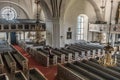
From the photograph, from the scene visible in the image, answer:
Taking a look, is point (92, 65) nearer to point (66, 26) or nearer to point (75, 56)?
point (75, 56)

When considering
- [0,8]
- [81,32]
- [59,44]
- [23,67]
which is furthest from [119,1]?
[0,8]

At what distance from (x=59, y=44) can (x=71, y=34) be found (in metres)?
4.73

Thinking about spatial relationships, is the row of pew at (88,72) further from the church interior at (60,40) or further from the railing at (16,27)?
the railing at (16,27)

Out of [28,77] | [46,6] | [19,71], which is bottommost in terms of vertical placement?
[28,77]

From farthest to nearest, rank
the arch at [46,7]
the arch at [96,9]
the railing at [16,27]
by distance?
1. the arch at [96,9]
2. the railing at [16,27]
3. the arch at [46,7]

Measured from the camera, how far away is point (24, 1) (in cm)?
2597

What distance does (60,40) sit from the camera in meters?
18.8

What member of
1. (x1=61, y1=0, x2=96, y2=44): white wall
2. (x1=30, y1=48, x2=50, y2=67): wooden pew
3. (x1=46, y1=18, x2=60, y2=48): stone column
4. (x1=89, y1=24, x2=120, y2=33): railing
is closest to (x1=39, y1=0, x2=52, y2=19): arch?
(x1=46, y1=18, x2=60, y2=48): stone column

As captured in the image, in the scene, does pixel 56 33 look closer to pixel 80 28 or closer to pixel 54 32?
pixel 54 32

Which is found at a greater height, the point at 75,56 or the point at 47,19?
the point at 47,19

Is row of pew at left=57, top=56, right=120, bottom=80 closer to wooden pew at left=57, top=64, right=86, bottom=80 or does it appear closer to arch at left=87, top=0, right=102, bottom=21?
wooden pew at left=57, top=64, right=86, bottom=80

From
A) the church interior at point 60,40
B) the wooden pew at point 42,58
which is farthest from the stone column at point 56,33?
the wooden pew at point 42,58

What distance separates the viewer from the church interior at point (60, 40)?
9407mm

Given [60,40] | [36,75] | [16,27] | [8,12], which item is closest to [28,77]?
[36,75]
